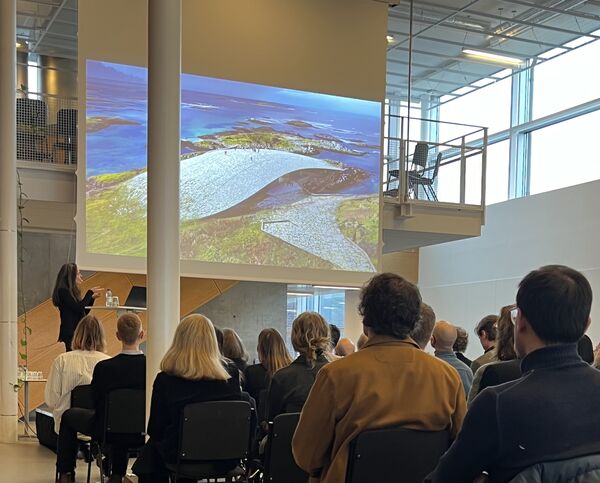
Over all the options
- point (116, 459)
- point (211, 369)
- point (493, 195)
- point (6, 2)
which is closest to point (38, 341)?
point (6, 2)

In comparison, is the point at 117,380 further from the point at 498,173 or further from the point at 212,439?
the point at 498,173

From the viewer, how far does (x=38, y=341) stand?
11453mm

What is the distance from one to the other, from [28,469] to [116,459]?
68.8 inches

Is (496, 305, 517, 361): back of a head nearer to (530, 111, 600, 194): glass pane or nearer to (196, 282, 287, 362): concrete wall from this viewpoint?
(196, 282, 287, 362): concrete wall

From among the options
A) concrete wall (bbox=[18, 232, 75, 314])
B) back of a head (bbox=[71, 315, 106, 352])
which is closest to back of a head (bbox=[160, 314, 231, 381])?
back of a head (bbox=[71, 315, 106, 352])

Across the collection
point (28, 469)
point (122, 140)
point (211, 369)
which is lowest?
point (28, 469)

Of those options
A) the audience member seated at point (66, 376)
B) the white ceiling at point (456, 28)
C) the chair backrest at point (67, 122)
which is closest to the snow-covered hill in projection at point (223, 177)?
the chair backrest at point (67, 122)

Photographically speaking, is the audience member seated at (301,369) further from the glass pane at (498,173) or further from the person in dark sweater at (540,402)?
the glass pane at (498,173)

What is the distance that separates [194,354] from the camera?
3865mm

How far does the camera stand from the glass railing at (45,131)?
9234mm

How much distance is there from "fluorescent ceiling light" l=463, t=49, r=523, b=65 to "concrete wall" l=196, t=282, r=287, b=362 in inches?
247

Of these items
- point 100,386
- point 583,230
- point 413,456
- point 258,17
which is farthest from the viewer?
point 583,230

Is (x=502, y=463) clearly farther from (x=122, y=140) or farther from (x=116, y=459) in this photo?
(x=122, y=140)

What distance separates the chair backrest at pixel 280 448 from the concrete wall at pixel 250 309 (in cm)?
946
